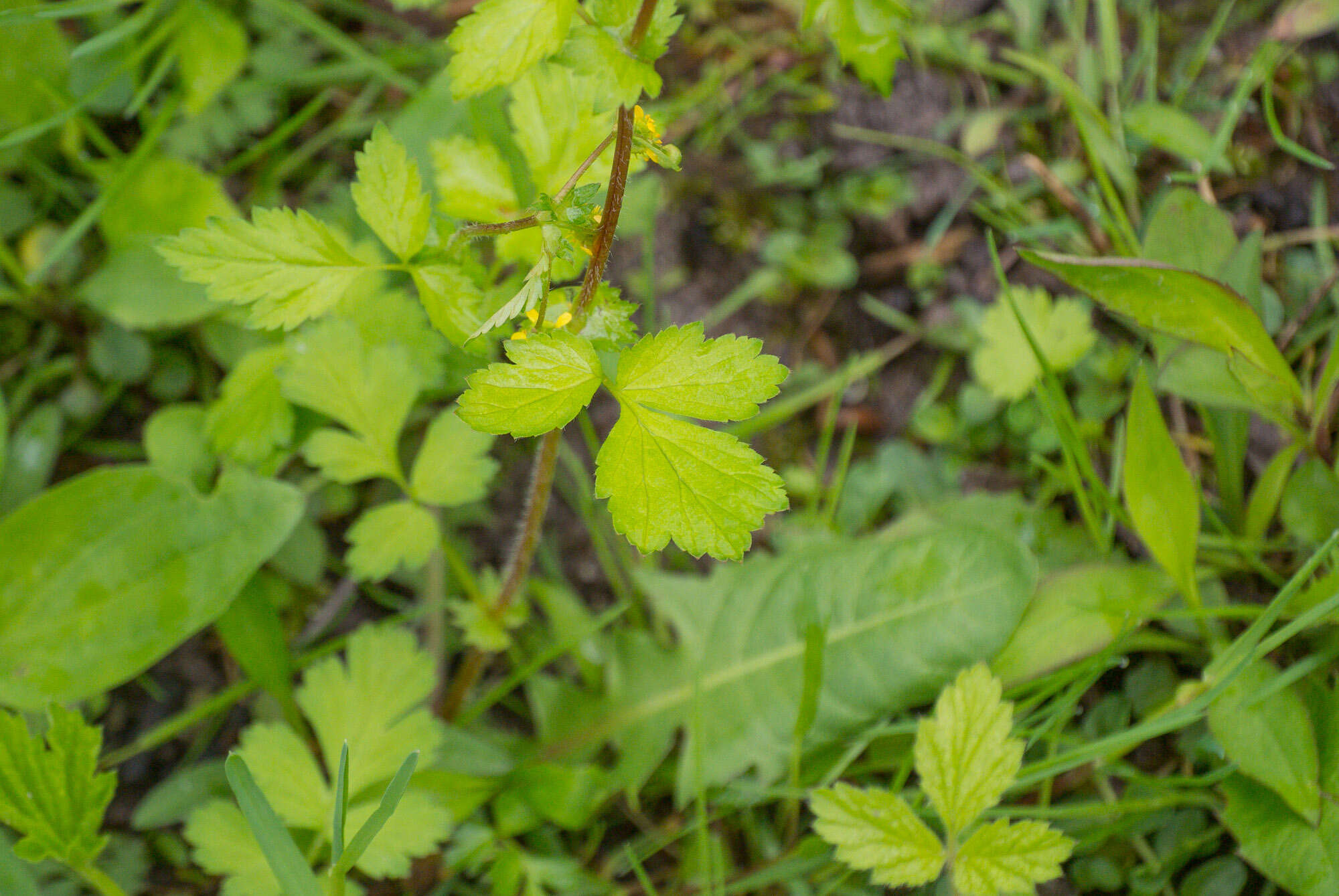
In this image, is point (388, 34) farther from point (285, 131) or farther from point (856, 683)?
point (856, 683)

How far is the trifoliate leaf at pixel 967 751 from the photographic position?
1439 mm

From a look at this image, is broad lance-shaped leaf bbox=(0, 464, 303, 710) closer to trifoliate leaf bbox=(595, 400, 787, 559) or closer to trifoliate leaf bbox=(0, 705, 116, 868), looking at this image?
trifoliate leaf bbox=(0, 705, 116, 868)

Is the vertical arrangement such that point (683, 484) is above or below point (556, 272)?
below

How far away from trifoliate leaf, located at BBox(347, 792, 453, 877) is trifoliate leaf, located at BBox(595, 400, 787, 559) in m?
0.77

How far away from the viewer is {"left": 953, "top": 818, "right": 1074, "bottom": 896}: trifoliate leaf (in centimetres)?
138

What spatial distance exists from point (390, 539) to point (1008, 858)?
3.87ft

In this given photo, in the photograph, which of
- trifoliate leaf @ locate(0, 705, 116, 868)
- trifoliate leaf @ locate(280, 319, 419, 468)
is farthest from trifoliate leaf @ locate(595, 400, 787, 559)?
trifoliate leaf @ locate(0, 705, 116, 868)

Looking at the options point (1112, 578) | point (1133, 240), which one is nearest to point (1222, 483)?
point (1112, 578)

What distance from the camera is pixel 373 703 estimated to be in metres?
1.69

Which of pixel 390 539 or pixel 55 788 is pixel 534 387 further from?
pixel 55 788

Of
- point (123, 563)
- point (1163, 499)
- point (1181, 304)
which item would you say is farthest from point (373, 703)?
point (1181, 304)

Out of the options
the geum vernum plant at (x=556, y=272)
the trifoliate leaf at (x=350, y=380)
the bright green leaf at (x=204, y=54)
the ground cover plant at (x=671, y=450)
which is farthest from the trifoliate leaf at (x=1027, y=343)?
the bright green leaf at (x=204, y=54)

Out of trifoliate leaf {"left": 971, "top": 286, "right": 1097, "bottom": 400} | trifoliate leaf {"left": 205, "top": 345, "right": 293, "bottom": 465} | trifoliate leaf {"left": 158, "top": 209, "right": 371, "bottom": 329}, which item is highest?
trifoliate leaf {"left": 158, "top": 209, "right": 371, "bottom": 329}

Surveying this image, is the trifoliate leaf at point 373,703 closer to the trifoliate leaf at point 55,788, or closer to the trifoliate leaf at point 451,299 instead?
the trifoliate leaf at point 55,788
